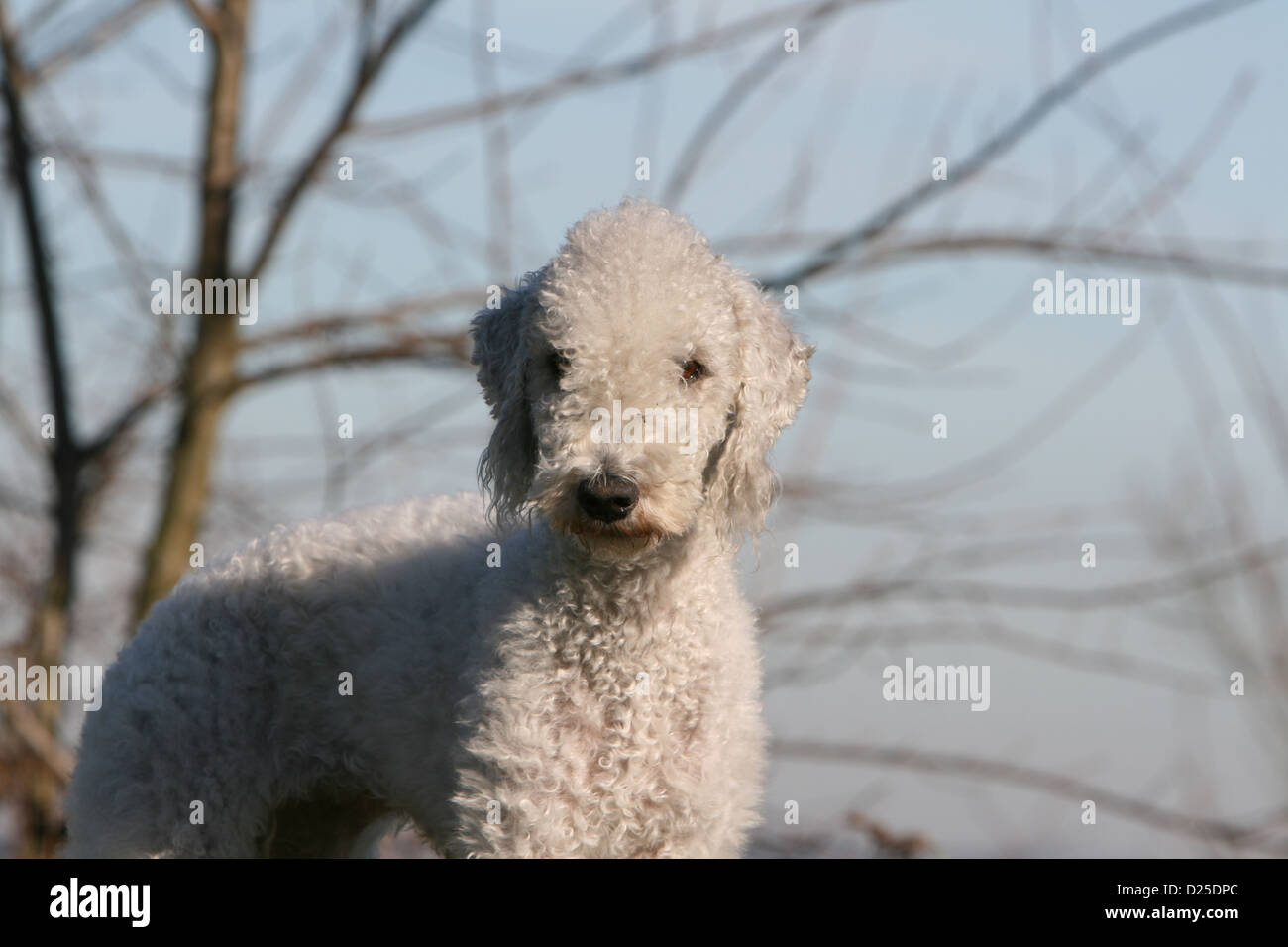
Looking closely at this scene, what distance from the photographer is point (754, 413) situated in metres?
3.26

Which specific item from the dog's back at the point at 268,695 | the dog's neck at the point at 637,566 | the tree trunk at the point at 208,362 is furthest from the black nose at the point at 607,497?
the tree trunk at the point at 208,362

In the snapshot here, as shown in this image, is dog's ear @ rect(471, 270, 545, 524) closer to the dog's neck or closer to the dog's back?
the dog's neck

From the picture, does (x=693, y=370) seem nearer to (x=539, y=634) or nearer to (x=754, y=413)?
(x=754, y=413)

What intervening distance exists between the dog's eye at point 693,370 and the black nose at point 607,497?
15.2 inches

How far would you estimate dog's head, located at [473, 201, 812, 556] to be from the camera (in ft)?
9.74

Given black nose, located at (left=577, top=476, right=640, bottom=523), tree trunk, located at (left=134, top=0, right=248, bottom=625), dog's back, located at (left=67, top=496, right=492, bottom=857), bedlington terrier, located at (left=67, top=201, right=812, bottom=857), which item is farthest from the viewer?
tree trunk, located at (left=134, top=0, right=248, bottom=625)

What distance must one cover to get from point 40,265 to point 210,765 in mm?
3993

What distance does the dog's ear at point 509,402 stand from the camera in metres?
3.31

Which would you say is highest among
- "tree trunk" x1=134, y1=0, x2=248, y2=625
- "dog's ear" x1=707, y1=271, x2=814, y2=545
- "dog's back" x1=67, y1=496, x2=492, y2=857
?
"tree trunk" x1=134, y1=0, x2=248, y2=625

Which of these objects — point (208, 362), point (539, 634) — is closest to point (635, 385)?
point (539, 634)

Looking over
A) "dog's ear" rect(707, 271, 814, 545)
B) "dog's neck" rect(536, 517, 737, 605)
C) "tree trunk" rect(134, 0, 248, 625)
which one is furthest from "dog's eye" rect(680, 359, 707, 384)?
"tree trunk" rect(134, 0, 248, 625)

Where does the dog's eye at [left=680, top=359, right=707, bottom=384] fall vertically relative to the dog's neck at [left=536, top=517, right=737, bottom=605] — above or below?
above
